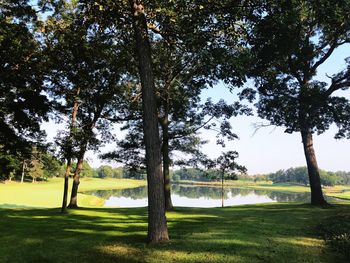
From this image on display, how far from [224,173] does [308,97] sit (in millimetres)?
15827

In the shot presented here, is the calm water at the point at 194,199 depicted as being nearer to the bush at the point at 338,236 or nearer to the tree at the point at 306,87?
the tree at the point at 306,87

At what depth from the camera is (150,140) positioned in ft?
33.8

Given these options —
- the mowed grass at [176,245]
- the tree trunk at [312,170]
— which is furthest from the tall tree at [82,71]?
the tree trunk at [312,170]

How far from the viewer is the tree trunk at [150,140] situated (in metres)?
9.93

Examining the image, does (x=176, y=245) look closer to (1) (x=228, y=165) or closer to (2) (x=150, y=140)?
(2) (x=150, y=140)

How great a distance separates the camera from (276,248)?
9.05 m

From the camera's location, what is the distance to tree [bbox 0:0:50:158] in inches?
644

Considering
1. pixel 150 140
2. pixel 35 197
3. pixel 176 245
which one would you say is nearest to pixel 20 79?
pixel 150 140

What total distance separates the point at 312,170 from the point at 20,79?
21577 mm

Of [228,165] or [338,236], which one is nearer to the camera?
[338,236]

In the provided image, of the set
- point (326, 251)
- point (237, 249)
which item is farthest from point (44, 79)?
point (326, 251)

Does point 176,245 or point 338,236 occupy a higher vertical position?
point 338,236

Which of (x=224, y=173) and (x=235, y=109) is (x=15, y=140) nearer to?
(x=235, y=109)

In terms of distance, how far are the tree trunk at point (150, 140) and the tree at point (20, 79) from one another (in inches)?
319
